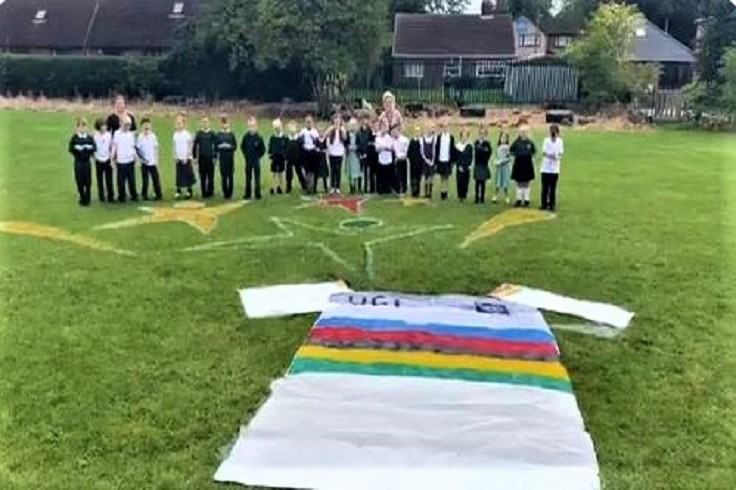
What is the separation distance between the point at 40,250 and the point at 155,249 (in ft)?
3.14

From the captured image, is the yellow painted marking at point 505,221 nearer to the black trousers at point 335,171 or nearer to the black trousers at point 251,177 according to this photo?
the black trousers at point 335,171

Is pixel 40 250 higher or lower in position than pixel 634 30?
lower

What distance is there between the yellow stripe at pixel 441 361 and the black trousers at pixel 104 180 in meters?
5.29

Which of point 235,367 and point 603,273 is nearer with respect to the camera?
point 235,367

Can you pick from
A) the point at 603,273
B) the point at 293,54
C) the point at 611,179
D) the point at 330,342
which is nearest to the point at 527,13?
the point at 293,54

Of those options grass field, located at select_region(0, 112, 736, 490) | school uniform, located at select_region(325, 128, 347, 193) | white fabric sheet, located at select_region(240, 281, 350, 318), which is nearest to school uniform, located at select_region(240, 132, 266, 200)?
grass field, located at select_region(0, 112, 736, 490)

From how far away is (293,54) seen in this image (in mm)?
21766

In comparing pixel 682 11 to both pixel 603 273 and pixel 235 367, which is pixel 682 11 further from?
pixel 235 367

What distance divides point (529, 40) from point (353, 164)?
1925 cm

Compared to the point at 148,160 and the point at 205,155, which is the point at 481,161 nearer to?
the point at 205,155

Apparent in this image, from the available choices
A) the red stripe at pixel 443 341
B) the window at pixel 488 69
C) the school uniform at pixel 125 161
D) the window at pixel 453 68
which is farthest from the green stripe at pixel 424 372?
the window at pixel 488 69

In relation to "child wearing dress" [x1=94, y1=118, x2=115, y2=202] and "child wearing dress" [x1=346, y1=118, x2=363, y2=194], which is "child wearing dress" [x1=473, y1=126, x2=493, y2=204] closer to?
"child wearing dress" [x1=346, y1=118, x2=363, y2=194]

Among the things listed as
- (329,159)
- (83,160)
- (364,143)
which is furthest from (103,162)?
(364,143)

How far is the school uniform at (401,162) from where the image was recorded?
10.4 m
